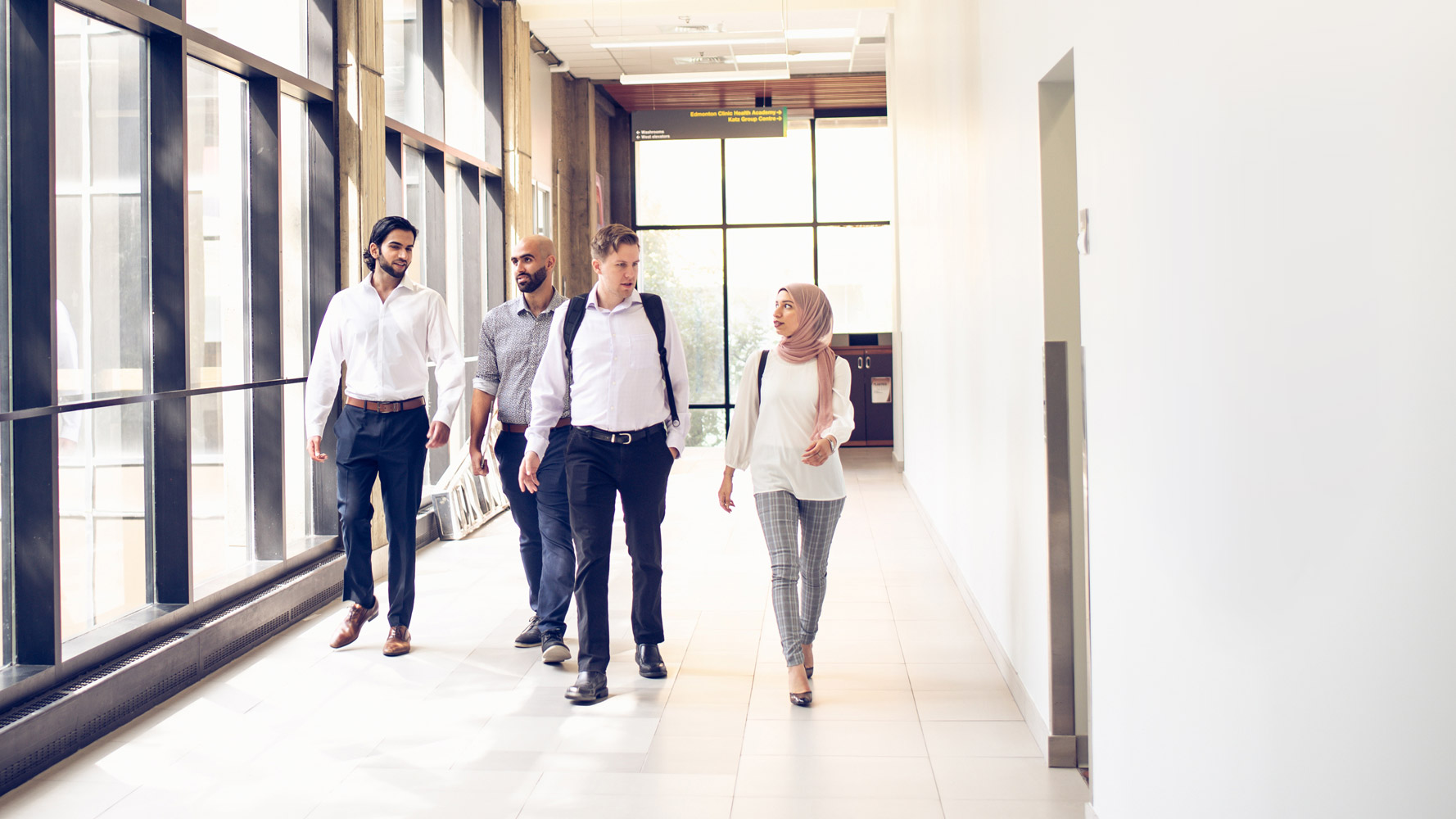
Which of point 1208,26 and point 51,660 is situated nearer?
point 1208,26

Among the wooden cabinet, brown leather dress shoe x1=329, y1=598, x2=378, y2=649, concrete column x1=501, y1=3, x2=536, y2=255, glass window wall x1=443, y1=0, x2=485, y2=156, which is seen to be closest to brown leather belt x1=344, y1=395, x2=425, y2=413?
brown leather dress shoe x1=329, y1=598, x2=378, y2=649

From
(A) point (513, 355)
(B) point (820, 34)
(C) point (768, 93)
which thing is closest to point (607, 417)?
(A) point (513, 355)

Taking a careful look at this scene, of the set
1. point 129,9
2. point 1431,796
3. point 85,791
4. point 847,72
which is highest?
point 847,72

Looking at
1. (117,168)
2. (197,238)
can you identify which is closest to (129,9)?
(117,168)

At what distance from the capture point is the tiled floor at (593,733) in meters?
2.89

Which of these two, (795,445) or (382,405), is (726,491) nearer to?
(795,445)

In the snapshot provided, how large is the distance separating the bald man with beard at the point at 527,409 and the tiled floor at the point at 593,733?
292 mm

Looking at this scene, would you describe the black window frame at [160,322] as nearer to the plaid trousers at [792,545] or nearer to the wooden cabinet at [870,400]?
the plaid trousers at [792,545]

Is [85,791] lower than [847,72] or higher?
lower

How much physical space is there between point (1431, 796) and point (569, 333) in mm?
3060

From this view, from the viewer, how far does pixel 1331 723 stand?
1.37 metres

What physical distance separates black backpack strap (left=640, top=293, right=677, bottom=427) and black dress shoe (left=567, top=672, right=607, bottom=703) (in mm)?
945

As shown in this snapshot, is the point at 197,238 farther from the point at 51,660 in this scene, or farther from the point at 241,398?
the point at 51,660

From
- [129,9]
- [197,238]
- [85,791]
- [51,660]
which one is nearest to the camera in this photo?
[85,791]
